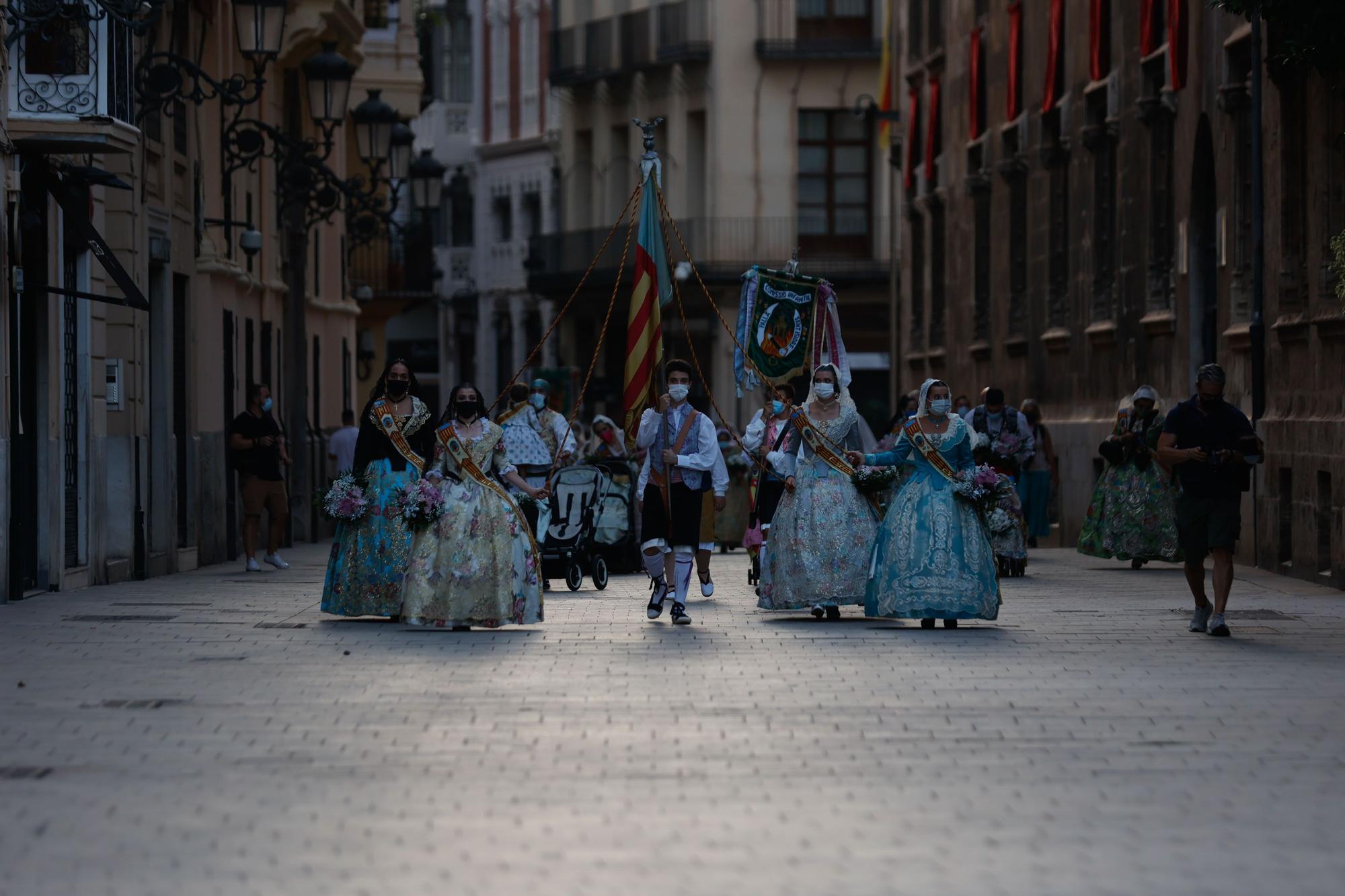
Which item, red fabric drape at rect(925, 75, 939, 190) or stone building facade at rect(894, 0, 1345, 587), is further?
red fabric drape at rect(925, 75, 939, 190)

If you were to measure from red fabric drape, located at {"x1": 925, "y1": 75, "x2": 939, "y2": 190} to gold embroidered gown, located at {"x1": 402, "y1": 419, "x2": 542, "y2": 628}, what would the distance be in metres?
27.5

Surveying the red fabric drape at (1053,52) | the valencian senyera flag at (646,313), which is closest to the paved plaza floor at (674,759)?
the valencian senyera flag at (646,313)

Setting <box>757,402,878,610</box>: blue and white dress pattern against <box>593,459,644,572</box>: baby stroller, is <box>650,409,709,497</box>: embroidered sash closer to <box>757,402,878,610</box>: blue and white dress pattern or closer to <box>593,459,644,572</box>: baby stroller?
<box>757,402,878,610</box>: blue and white dress pattern

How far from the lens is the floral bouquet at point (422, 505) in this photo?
16.7 metres

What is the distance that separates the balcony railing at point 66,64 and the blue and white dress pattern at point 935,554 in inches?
274

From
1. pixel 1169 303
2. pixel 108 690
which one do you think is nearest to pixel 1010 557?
pixel 1169 303

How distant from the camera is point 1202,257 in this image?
27.4 metres

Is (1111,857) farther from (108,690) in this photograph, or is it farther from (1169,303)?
(1169,303)

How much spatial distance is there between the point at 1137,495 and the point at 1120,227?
677 cm

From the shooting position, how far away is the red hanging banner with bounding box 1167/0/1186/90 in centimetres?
2720

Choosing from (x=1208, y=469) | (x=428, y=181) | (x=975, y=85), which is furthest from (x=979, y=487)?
(x=975, y=85)

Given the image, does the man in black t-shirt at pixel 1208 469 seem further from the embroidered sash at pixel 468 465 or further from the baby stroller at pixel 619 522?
the baby stroller at pixel 619 522

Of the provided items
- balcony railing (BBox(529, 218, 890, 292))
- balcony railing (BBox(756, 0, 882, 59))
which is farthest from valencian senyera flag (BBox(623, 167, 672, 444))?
balcony railing (BBox(756, 0, 882, 59))

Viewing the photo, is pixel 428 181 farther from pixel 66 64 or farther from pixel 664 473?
pixel 664 473
